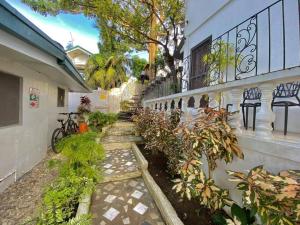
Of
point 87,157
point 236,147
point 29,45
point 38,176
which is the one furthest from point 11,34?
point 38,176

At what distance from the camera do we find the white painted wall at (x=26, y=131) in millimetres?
3553

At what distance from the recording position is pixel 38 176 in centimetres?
420

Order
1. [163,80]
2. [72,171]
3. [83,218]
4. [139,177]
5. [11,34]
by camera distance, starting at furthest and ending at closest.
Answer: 1. [163,80]
2. [139,177]
3. [72,171]
4. [11,34]
5. [83,218]

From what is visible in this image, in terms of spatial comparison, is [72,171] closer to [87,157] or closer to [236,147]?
[87,157]

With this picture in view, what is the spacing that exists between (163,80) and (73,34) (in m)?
22.6

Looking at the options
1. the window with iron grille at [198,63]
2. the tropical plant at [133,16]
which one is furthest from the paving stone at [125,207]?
the tropical plant at [133,16]

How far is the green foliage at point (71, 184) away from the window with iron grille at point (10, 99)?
1.28m

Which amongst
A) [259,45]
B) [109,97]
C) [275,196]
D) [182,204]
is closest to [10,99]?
[182,204]

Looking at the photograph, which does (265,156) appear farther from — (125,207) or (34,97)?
(34,97)

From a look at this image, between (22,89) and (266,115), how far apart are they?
189 inches

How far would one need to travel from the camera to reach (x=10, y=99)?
3826 mm

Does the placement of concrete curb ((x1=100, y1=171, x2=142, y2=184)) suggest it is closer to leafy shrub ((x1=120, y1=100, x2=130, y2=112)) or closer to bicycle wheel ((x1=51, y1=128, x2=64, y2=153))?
bicycle wheel ((x1=51, y1=128, x2=64, y2=153))

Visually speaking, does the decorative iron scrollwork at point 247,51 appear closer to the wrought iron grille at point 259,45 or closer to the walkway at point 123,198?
the wrought iron grille at point 259,45

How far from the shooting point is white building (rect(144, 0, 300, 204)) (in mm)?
1683
